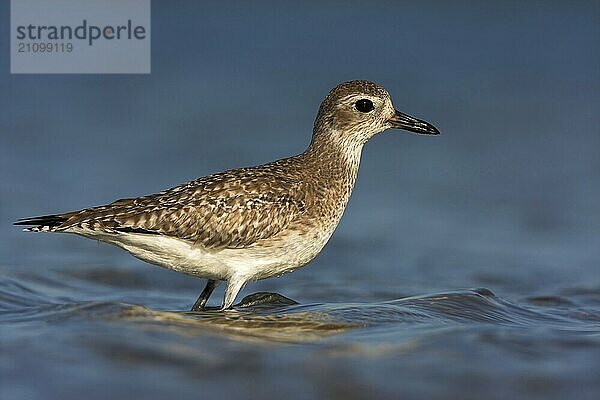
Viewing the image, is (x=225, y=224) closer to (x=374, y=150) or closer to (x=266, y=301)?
(x=266, y=301)

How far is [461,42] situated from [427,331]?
37.1ft

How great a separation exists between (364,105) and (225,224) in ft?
5.50

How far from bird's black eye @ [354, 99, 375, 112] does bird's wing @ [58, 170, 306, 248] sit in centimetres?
106

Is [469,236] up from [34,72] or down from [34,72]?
down

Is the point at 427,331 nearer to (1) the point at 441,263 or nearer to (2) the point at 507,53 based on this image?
(1) the point at 441,263

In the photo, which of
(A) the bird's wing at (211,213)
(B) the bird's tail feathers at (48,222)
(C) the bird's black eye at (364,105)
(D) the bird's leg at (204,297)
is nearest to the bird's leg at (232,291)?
(A) the bird's wing at (211,213)

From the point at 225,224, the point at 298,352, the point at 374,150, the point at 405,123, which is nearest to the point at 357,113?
the point at 405,123

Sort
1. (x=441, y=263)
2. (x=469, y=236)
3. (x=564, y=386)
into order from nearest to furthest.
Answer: (x=564, y=386)
(x=441, y=263)
(x=469, y=236)

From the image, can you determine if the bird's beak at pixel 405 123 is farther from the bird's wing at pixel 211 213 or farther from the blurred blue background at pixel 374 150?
the blurred blue background at pixel 374 150

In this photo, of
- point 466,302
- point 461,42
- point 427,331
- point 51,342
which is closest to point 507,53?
point 461,42

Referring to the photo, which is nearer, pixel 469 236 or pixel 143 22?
pixel 469 236

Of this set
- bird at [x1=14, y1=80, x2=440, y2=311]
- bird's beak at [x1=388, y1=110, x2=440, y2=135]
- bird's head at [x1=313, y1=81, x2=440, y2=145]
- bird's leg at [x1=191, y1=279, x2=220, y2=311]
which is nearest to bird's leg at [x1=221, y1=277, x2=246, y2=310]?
bird at [x1=14, y1=80, x2=440, y2=311]

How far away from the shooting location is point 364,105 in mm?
9695

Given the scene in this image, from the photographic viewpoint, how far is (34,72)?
1652 cm
